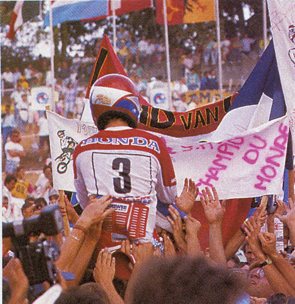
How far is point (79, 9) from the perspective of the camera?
53.1ft

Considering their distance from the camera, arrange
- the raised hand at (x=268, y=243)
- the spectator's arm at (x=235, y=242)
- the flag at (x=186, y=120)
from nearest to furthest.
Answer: the raised hand at (x=268, y=243) → the spectator's arm at (x=235, y=242) → the flag at (x=186, y=120)

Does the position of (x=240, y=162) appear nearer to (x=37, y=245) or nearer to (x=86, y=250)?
(x=86, y=250)

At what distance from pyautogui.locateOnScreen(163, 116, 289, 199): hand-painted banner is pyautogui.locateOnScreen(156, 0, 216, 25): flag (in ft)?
45.1

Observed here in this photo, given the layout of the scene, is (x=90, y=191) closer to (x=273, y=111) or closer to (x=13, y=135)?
(x=273, y=111)

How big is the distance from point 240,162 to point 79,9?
1234 centimetres

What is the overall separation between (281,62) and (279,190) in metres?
1.15

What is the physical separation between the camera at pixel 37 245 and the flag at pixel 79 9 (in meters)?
14.3

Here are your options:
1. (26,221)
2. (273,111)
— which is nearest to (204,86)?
(273,111)

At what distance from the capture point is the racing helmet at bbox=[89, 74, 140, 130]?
3.76 m

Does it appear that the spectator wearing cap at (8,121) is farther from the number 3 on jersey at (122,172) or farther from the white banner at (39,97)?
the number 3 on jersey at (122,172)

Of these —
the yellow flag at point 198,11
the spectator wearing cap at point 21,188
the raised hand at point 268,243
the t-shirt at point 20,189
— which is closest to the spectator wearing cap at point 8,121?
the spectator wearing cap at point 21,188

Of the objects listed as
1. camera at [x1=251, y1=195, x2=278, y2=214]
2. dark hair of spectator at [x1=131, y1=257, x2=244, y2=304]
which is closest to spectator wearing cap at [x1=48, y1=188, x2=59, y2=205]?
camera at [x1=251, y1=195, x2=278, y2=214]

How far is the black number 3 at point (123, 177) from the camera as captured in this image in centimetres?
361

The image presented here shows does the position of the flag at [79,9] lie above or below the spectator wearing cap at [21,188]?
above
